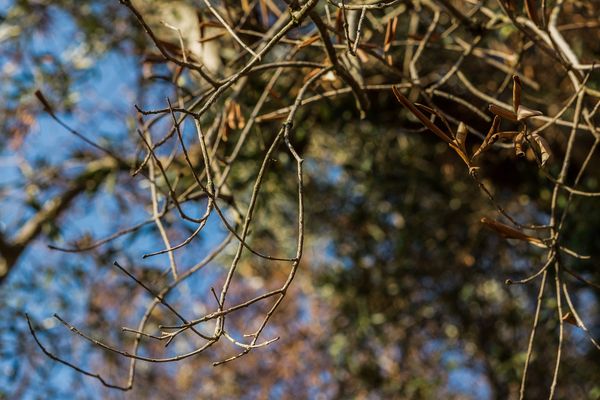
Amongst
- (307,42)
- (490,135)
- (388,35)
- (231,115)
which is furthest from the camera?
(231,115)

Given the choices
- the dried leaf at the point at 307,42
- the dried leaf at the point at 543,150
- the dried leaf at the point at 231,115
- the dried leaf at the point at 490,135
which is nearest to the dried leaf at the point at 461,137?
the dried leaf at the point at 490,135

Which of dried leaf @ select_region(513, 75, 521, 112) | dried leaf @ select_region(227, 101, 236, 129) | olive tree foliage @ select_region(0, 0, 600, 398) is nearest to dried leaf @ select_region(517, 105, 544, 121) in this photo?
dried leaf @ select_region(513, 75, 521, 112)

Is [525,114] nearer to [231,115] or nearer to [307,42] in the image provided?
[307,42]

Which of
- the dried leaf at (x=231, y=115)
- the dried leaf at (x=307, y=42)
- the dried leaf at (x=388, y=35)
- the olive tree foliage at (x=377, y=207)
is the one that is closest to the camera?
the dried leaf at (x=307, y=42)

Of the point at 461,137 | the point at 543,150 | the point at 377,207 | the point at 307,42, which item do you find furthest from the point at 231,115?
the point at 377,207

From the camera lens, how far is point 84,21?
15.5 ft

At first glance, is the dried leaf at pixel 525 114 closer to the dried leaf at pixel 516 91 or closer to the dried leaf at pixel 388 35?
the dried leaf at pixel 516 91

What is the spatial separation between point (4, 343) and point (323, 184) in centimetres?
224

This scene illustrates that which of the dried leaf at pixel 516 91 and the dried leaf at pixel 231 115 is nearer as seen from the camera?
the dried leaf at pixel 516 91

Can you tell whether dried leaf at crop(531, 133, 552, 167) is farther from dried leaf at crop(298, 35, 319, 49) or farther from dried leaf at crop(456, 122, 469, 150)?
dried leaf at crop(298, 35, 319, 49)

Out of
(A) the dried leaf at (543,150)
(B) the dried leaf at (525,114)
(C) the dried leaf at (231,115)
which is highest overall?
(C) the dried leaf at (231,115)

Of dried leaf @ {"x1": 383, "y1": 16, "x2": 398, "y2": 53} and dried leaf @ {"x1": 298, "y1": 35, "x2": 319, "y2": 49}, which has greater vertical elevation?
dried leaf @ {"x1": 298, "y1": 35, "x2": 319, "y2": 49}

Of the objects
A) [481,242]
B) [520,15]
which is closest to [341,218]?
[481,242]

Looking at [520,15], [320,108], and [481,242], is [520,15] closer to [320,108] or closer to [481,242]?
[320,108]
